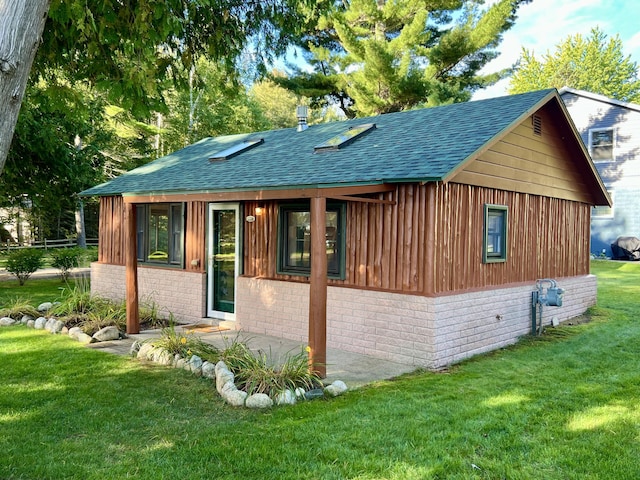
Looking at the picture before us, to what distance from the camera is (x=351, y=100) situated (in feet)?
79.7

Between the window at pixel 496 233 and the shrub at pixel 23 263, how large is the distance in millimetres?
12730

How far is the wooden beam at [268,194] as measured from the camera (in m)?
6.50

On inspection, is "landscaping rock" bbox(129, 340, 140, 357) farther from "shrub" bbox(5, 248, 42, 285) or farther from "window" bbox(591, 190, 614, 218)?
"window" bbox(591, 190, 614, 218)

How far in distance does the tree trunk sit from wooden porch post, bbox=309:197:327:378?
3.68m

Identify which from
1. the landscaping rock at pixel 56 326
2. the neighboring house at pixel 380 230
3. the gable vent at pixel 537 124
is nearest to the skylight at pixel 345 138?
the neighboring house at pixel 380 230

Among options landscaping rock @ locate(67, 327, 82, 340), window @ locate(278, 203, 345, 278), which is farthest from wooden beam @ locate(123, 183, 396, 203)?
landscaping rock @ locate(67, 327, 82, 340)

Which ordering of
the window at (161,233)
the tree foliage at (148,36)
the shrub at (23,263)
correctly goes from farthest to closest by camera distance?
1. the shrub at (23,263)
2. the window at (161,233)
3. the tree foliage at (148,36)

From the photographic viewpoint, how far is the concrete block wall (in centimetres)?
1013

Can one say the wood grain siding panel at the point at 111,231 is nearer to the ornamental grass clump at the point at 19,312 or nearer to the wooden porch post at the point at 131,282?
the ornamental grass clump at the point at 19,312

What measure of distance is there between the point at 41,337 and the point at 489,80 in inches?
771

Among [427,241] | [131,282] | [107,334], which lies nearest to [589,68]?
[427,241]

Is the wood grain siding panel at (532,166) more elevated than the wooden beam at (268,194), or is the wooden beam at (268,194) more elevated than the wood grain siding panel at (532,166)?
the wood grain siding panel at (532,166)

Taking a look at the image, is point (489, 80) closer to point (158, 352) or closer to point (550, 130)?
point (550, 130)

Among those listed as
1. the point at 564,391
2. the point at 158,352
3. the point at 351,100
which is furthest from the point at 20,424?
the point at 351,100
